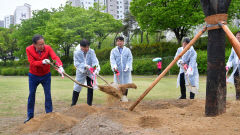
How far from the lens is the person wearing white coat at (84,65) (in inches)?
257

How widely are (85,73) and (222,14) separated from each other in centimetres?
420

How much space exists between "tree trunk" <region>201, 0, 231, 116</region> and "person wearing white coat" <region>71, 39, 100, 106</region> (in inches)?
140

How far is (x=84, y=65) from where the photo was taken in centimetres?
661

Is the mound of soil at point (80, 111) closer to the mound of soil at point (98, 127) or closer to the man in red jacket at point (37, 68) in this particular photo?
the man in red jacket at point (37, 68)

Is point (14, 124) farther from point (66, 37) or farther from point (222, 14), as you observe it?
point (66, 37)

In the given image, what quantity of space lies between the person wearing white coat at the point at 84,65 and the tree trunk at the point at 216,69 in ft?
11.6

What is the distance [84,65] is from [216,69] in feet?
13.0

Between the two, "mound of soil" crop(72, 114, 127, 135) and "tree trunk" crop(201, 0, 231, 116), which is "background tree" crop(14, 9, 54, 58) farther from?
"tree trunk" crop(201, 0, 231, 116)

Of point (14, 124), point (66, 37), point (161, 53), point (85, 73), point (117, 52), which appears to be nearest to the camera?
point (14, 124)

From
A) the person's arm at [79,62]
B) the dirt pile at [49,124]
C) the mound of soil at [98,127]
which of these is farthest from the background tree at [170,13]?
the mound of soil at [98,127]

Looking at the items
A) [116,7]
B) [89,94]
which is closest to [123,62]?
[89,94]

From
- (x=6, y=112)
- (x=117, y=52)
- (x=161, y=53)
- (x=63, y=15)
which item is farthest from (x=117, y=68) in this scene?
(x=63, y=15)

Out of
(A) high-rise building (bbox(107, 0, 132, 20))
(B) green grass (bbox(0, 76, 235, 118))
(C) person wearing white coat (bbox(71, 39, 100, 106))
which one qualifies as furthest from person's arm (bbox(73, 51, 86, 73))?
(A) high-rise building (bbox(107, 0, 132, 20))

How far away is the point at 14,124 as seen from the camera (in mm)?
4680
